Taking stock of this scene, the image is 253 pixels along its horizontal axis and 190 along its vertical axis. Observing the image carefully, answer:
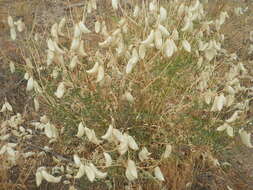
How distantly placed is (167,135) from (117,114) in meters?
0.24

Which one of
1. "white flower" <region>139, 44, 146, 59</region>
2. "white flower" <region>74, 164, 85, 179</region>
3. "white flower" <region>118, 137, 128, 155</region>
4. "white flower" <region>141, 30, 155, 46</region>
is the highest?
"white flower" <region>141, 30, 155, 46</region>

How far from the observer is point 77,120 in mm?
1902

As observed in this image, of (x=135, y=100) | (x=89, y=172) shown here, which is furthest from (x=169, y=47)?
(x=89, y=172)

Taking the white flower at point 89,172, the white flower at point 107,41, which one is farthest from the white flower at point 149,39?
the white flower at point 89,172

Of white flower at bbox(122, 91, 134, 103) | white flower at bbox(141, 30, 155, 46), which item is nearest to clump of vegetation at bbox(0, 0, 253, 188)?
white flower at bbox(122, 91, 134, 103)

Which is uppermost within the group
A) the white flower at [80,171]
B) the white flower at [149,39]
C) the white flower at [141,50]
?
the white flower at [149,39]

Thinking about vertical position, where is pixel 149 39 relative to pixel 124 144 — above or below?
above

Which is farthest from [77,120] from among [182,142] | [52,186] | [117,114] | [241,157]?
[241,157]

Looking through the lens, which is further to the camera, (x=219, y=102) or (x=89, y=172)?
(x=219, y=102)

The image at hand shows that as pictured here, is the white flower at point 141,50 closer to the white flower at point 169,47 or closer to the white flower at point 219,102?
the white flower at point 169,47

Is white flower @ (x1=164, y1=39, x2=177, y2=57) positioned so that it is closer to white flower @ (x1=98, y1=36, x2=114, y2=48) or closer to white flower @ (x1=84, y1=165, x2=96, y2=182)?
white flower @ (x1=98, y1=36, x2=114, y2=48)

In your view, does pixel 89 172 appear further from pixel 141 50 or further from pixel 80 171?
pixel 141 50

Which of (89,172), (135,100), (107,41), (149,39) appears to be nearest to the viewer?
(89,172)

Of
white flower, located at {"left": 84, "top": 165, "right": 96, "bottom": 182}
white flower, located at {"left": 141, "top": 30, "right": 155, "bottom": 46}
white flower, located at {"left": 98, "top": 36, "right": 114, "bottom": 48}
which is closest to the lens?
white flower, located at {"left": 84, "top": 165, "right": 96, "bottom": 182}
